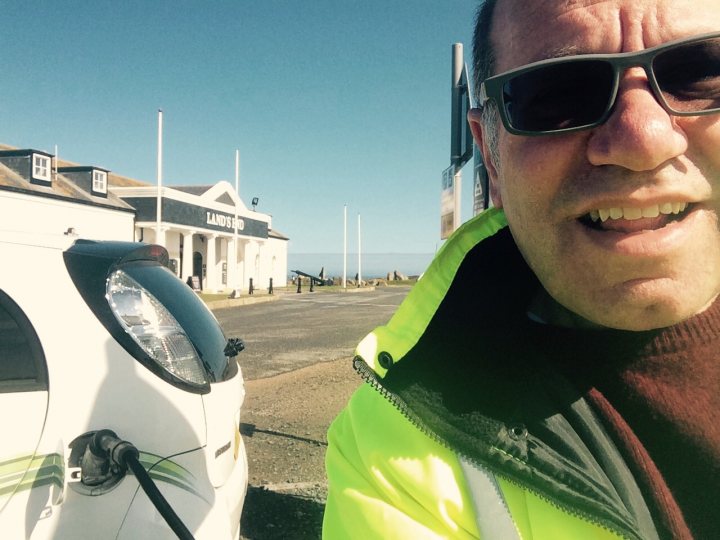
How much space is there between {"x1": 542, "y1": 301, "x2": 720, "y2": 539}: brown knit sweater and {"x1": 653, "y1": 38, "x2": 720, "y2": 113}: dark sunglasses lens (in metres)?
0.49

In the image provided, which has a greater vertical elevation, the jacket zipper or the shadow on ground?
the jacket zipper

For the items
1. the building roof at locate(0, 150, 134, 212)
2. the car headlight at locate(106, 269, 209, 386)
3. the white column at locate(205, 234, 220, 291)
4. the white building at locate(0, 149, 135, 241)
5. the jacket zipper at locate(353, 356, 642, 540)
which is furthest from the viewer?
the white column at locate(205, 234, 220, 291)

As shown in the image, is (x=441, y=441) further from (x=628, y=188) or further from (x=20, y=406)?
(x=20, y=406)

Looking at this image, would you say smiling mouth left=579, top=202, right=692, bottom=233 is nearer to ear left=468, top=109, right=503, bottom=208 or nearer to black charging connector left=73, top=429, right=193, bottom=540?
ear left=468, top=109, right=503, bottom=208

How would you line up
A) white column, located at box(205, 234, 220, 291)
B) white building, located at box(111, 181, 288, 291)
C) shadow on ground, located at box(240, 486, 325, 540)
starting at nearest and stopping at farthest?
shadow on ground, located at box(240, 486, 325, 540)
white building, located at box(111, 181, 288, 291)
white column, located at box(205, 234, 220, 291)

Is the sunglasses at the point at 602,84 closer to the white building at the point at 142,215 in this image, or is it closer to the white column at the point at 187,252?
the white building at the point at 142,215

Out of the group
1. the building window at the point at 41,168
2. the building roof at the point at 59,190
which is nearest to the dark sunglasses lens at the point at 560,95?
the building roof at the point at 59,190

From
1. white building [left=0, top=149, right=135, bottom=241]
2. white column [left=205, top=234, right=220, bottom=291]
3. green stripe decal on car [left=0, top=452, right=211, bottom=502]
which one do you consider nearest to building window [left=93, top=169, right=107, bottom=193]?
white building [left=0, top=149, right=135, bottom=241]

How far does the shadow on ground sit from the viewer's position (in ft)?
11.7

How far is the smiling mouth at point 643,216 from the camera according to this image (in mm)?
1045

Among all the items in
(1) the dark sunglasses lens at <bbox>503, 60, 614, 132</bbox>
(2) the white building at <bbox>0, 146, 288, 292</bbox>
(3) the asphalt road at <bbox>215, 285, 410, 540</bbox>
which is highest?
(2) the white building at <bbox>0, 146, 288, 292</bbox>

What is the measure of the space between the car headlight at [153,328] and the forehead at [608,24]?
76.7 inches

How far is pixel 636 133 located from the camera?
103 cm

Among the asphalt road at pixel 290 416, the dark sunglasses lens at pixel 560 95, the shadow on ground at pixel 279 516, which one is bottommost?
the shadow on ground at pixel 279 516
